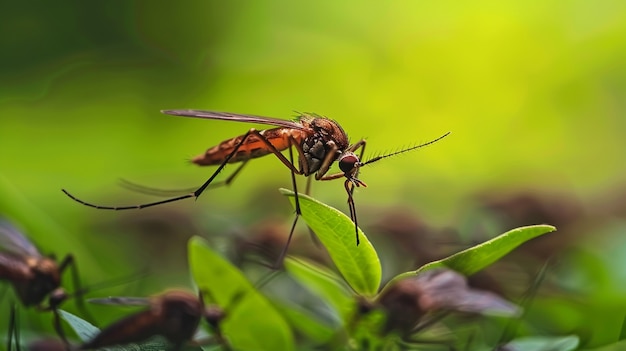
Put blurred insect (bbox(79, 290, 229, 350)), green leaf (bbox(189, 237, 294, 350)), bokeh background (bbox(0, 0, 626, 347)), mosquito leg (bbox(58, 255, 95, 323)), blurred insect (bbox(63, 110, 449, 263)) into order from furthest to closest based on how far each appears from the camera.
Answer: bokeh background (bbox(0, 0, 626, 347)), blurred insect (bbox(63, 110, 449, 263)), mosquito leg (bbox(58, 255, 95, 323)), green leaf (bbox(189, 237, 294, 350)), blurred insect (bbox(79, 290, 229, 350))

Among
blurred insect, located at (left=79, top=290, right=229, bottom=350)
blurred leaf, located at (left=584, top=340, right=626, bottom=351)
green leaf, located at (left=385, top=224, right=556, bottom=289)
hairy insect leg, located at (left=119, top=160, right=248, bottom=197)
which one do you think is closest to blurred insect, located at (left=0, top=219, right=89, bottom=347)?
blurred insect, located at (left=79, top=290, right=229, bottom=350)

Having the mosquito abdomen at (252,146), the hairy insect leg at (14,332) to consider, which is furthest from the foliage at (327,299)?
the mosquito abdomen at (252,146)

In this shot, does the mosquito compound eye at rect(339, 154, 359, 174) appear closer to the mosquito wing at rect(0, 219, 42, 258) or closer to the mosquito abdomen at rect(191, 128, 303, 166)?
the mosquito abdomen at rect(191, 128, 303, 166)

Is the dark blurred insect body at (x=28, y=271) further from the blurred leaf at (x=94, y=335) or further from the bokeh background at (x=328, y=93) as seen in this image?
the bokeh background at (x=328, y=93)

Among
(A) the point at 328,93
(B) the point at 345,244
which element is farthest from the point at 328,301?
(A) the point at 328,93

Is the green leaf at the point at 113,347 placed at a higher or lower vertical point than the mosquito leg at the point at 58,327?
higher

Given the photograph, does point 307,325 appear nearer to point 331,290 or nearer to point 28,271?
point 331,290
